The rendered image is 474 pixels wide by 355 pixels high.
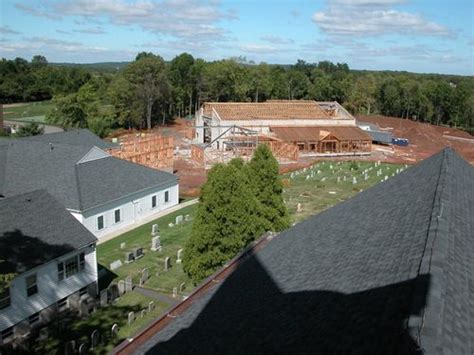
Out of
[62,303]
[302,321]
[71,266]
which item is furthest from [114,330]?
[302,321]

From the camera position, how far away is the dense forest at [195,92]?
8512cm

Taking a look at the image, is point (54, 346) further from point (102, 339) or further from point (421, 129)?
point (421, 129)

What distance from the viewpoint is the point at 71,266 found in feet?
70.4

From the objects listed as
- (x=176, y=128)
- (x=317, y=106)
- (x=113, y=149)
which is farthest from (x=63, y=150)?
(x=176, y=128)

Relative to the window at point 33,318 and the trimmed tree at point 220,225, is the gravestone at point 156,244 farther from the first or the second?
the window at point 33,318

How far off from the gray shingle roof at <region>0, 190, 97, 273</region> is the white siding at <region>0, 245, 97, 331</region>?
41cm

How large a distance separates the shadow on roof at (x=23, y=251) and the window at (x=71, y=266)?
2.09ft

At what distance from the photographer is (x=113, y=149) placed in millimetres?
47719

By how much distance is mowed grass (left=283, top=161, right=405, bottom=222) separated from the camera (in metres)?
39.7

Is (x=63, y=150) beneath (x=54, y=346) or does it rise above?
above

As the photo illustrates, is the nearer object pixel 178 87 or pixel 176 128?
pixel 176 128

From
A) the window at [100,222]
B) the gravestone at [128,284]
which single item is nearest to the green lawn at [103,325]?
the gravestone at [128,284]

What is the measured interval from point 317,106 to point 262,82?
36677 millimetres

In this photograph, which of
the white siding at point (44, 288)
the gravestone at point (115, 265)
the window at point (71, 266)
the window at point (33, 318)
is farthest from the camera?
the gravestone at point (115, 265)
